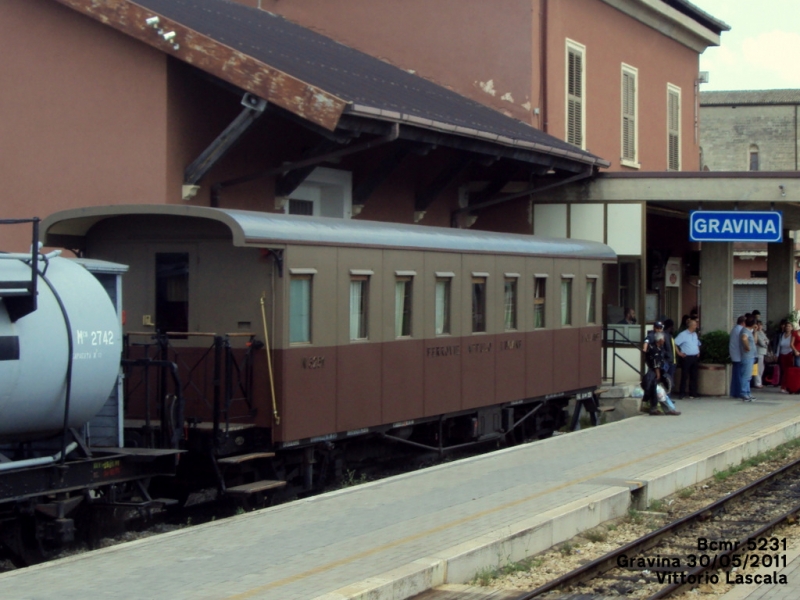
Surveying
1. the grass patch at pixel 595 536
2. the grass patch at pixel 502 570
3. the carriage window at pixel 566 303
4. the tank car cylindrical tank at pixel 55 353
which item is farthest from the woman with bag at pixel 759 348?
the tank car cylindrical tank at pixel 55 353

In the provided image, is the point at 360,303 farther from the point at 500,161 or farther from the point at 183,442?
the point at 500,161

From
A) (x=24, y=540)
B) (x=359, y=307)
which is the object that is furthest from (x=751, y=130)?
(x=24, y=540)

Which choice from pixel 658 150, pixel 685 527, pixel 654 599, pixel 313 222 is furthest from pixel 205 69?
pixel 658 150

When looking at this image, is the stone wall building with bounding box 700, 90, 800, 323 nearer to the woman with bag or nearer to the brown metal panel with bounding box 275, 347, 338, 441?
the woman with bag

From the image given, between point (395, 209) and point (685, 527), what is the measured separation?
29.0 ft

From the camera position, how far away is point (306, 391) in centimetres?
1071

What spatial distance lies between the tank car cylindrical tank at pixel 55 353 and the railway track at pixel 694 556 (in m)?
3.64

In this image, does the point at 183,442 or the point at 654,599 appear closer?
the point at 654,599

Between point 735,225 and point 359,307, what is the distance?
24.3 feet

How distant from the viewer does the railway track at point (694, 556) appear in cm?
790

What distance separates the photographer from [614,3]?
2427 cm

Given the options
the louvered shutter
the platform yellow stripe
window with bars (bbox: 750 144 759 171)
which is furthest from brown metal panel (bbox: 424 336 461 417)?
window with bars (bbox: 750 144 759 171)

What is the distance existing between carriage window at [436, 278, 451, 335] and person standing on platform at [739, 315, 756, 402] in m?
8.80

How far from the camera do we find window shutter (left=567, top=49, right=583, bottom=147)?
22641 mm
